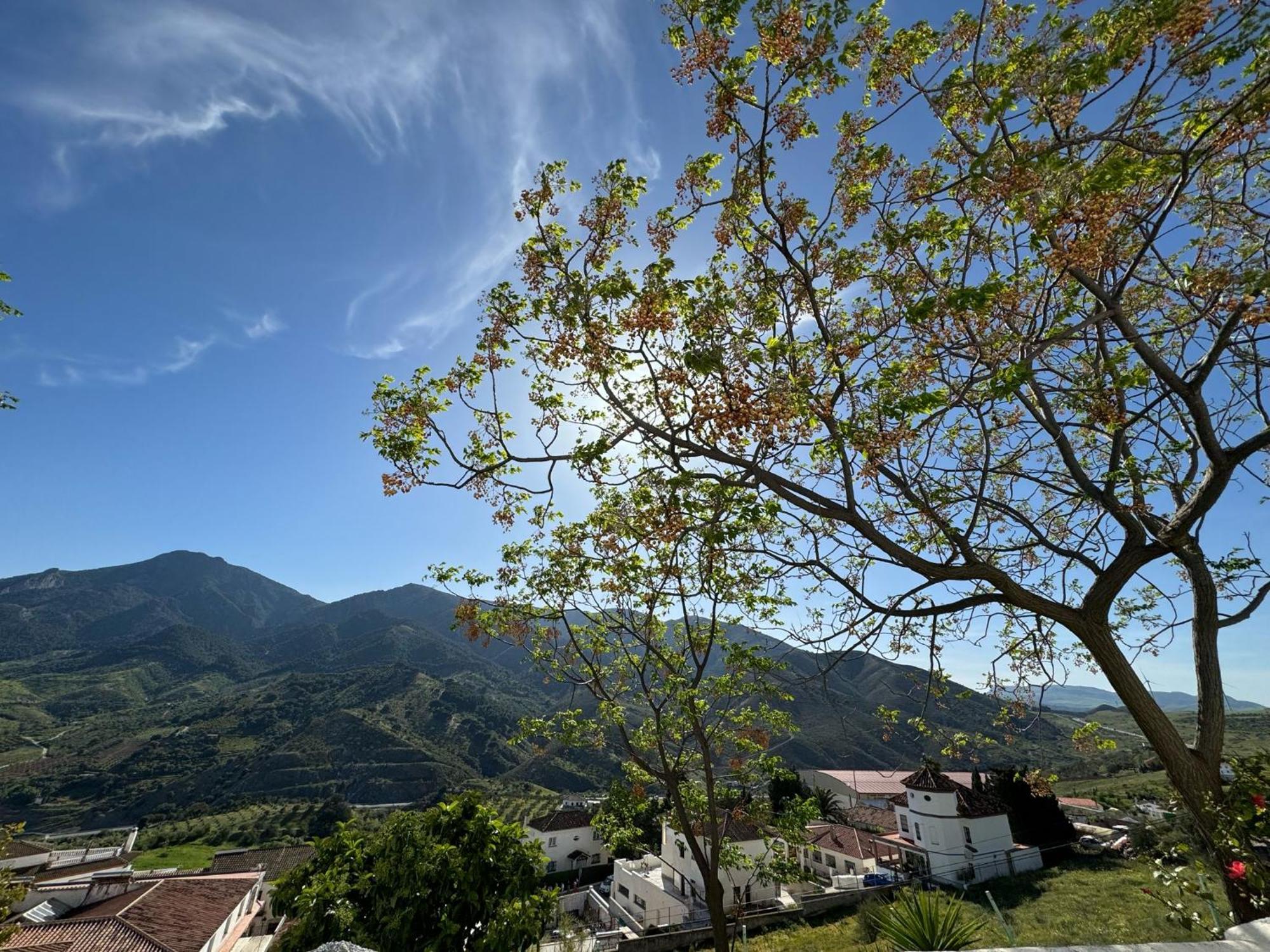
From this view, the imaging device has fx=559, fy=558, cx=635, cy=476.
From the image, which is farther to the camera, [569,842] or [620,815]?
[569,842]

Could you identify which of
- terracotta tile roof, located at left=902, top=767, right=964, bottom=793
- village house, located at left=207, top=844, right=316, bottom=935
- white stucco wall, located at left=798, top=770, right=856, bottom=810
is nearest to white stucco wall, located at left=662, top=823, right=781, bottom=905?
terracotta tile roof, located at left=902, top=767, right=964, bottom=793

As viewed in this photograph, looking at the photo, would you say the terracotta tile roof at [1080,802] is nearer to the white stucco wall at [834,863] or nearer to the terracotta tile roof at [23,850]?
the white stucco wall at [834,863]

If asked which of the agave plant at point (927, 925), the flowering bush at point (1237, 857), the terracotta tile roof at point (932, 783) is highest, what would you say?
the flowering bush at point (1237, 857)

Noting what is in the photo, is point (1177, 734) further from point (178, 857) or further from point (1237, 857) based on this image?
point (178, 857)

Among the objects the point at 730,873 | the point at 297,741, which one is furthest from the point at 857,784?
the point at 297,741

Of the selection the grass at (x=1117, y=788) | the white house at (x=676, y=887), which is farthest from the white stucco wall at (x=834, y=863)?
the grass at (x=1117, y=788)

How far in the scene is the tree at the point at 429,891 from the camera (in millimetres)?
10781

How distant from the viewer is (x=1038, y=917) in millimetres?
18797

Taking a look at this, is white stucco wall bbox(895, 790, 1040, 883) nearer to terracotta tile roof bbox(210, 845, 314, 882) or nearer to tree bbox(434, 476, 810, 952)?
tree bbox(434, 476, 810, 952)

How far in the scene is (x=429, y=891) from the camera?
11.3m

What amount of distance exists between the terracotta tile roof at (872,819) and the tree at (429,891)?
1589 inches

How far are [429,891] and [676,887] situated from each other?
24.8m

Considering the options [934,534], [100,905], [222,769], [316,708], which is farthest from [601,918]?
[316,708]

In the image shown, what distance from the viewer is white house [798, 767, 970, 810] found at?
212 ft
